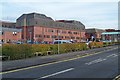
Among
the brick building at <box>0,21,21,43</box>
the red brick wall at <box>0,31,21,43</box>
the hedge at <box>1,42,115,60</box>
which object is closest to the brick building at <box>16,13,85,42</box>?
the red brick wall at <box>0,31,21,43</box>

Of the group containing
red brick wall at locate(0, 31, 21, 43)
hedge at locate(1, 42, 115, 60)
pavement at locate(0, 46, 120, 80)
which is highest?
red brick wall at locate(0, 31, 21, 43)

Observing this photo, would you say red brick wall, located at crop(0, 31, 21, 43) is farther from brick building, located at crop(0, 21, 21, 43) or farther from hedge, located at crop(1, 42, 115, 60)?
hedge, located at crop(1, 42, 115, 60)

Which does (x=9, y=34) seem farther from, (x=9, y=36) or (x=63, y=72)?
(x=63, y=72)

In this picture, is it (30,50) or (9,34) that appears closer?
(30,50)

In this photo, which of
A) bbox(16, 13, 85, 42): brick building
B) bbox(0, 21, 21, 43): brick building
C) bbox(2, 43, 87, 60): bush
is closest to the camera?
bbox(2, 43, 87, 60): bush

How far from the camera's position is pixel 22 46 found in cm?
2673

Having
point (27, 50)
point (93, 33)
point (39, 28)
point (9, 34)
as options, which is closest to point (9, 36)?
point (9, 34)

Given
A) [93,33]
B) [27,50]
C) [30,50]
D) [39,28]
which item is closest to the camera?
[27,50]

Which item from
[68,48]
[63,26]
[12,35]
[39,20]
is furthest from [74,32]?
[68,48]

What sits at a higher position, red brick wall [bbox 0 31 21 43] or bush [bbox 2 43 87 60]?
red brick wall [bbox 0 31 21 43]

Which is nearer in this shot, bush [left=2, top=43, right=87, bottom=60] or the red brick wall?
bush [left=2, top=43, right=87, bottom=60]

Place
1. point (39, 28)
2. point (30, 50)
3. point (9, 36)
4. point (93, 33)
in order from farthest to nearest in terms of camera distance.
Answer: point (93, 33)
point (39, 28)
point (9, 36)
point (30, 50)

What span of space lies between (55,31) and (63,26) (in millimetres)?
7134

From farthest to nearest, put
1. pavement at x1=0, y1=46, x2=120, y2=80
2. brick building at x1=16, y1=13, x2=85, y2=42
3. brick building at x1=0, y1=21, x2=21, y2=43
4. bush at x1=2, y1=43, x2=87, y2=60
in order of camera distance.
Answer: brick building at x1=16, y1=13, x2=85, y2=42 → brick building at x1=0, y1=21, x2=21, y2=43 → bush at x1=2, y1=43, x2=87, y2=60 → pavement at x1=0, y1=46, x2=120, y2=80
